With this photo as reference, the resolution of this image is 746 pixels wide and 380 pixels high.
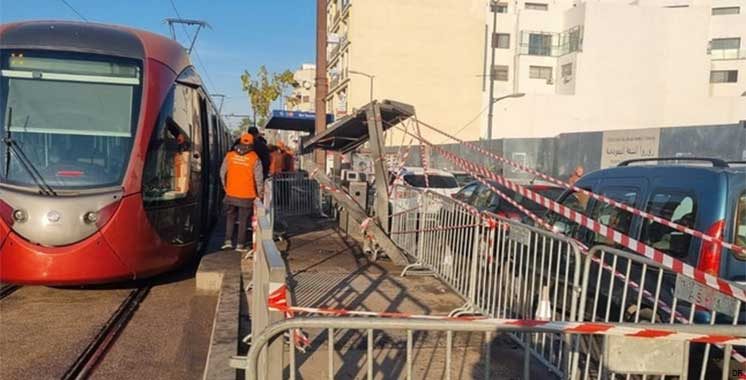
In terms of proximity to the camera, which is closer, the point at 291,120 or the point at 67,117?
the point at 67,117

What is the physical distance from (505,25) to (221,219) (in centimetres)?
4860

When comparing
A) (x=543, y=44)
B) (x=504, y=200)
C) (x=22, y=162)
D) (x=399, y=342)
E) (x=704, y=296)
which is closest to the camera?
(x=704, y=296)

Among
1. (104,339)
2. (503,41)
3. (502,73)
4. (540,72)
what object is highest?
(503,41)

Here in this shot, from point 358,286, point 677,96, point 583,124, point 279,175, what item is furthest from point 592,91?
point 358,286

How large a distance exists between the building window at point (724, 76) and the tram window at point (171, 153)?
61.7 m

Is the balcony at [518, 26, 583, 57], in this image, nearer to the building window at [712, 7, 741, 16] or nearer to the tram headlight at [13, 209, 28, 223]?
the building window at [712, 7, 741, 16]

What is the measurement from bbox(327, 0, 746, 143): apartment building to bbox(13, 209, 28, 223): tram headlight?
45.3 meters

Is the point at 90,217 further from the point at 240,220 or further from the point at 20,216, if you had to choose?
the point at 240,220

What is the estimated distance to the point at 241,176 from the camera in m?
8.66

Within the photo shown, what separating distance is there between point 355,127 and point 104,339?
5.66 meters

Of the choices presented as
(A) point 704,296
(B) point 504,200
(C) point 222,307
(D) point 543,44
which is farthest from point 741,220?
(D) point 543,44

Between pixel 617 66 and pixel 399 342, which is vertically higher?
pixel 617 66

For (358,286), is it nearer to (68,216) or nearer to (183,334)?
(183,334)

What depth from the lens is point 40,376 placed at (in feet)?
14.3
